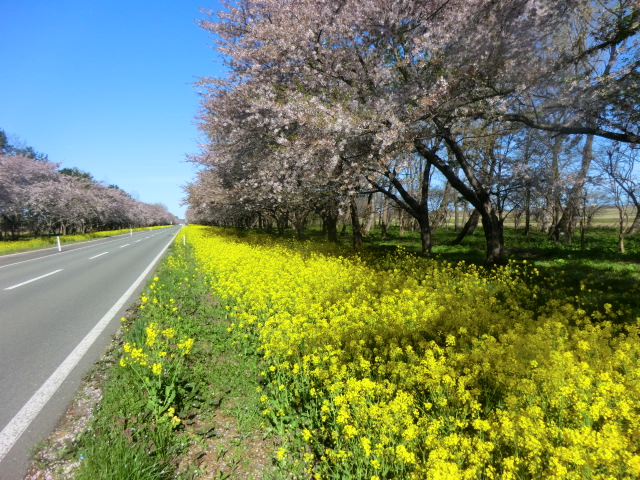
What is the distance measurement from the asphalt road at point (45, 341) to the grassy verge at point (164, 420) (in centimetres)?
22

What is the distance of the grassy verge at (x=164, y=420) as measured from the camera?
259 cm

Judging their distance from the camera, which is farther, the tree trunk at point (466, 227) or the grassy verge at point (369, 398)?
the tree trunk at point (466, 227)

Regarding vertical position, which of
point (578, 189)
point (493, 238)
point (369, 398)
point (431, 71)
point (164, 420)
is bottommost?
point (164, 420)

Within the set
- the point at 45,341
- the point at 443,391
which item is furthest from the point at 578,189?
the point at 45,341

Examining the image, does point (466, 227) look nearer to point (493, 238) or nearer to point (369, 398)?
point (493, 238)

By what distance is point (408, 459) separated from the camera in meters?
2.23

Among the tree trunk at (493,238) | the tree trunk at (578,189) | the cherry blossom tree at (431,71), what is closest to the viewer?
the cherry blossom tree at (431,71)

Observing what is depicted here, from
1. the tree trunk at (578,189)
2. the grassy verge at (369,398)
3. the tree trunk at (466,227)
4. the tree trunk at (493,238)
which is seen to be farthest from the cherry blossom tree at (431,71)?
the tree trunk at (466,227)

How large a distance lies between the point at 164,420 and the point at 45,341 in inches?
138

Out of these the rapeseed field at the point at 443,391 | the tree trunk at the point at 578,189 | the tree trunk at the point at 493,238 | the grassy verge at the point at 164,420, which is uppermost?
the tree trunk at the point at 578,189

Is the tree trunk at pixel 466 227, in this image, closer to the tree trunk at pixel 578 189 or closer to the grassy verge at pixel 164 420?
the tree trunk at pixel 578 189

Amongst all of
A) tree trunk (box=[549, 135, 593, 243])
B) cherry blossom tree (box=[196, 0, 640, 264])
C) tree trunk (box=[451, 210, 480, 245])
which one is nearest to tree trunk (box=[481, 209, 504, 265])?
cherry blossom tree (box=[196, 0, 640, 264])

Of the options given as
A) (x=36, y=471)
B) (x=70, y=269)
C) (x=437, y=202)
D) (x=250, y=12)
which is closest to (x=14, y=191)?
(x=70, y=269)

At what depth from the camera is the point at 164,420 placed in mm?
3047
